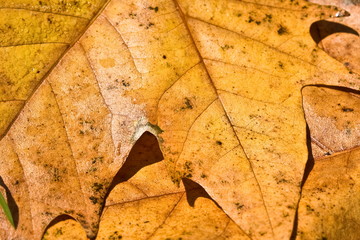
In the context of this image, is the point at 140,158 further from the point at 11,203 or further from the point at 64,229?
the point at 11,203

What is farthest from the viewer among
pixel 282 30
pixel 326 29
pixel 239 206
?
pixel 326 29

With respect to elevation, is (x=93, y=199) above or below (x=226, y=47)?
below

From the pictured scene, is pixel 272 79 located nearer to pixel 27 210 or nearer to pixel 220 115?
pixel 220 115

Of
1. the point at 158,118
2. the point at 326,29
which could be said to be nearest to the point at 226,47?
the point at 158,118

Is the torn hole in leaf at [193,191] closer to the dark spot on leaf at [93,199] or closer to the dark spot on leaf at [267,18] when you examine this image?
the dark spot on leaf at [93,199]

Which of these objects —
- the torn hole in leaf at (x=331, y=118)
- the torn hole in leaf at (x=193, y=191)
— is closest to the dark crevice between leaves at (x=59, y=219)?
the torn hole in leaf at (x=193, y=191)

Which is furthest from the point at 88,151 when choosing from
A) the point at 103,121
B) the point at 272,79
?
the point at 272,79
